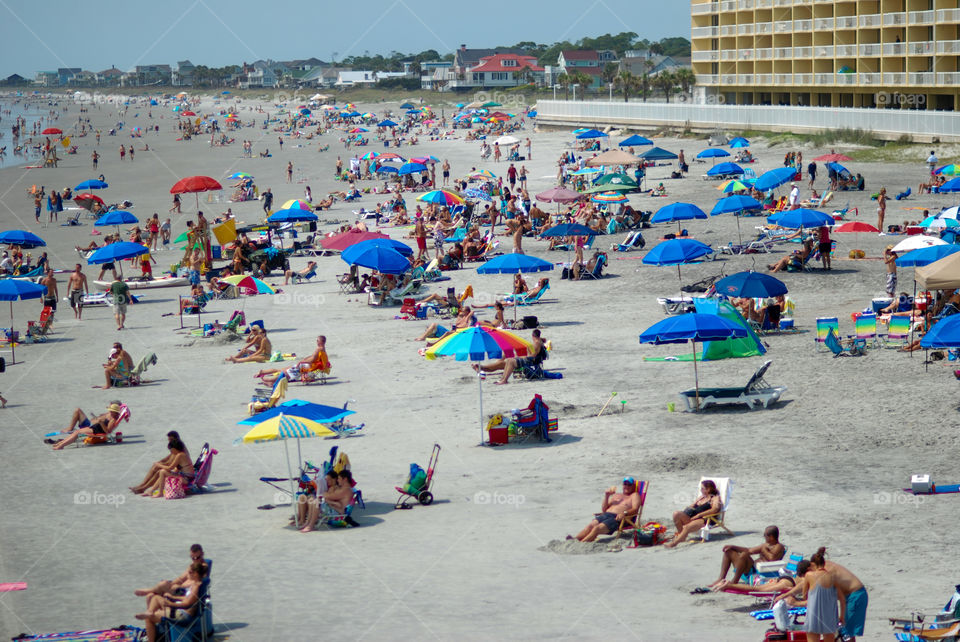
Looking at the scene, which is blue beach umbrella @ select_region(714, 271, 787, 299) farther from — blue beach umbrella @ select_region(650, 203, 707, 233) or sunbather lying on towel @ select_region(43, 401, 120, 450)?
sunbather lying on towel @ select_region(43, 401, 120, 450)

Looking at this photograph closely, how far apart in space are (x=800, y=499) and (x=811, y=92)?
A: 57.1 meters

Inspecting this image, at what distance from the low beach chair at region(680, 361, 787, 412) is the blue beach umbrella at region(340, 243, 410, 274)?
8.97 meters

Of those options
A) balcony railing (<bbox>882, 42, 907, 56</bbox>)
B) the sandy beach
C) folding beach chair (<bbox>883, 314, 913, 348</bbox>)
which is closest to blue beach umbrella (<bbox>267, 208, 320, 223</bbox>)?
the sandy beach

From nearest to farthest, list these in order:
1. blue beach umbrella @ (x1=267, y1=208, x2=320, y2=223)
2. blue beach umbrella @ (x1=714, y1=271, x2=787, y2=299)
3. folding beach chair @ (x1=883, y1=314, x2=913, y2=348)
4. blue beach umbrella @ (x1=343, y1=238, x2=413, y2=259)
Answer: folding beach chair @ (x1=883, y1=314, x2=913, y2=348) → blue beach umbrella @ (x1=714, y1=271, x2=787, y2=299) → blue beach umbrella @ (x1=343, y1=238, x2=413, y2=259) → blue beach umbrella @ (x1=267, y1=208, x2=320, y2=223)

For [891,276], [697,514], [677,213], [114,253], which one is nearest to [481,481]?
[697,514]

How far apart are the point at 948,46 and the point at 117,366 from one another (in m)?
44.8

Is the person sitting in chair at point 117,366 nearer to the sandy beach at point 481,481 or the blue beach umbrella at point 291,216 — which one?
the sandy beach at point 481,481

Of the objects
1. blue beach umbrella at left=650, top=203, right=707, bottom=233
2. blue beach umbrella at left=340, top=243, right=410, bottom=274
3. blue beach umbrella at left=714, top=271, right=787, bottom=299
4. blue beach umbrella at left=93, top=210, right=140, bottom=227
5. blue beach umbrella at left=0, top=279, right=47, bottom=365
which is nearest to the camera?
blue beach umbrella at left=714, top=271, right=787, bottom=299

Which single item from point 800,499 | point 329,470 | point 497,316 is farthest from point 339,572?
point 497,316

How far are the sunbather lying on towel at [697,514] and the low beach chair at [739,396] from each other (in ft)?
15.4

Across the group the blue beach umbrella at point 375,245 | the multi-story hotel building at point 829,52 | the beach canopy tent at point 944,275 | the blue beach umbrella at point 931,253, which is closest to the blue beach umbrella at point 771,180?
the blue beach umbrella at point 375,245

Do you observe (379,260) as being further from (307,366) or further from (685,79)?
(685,79)

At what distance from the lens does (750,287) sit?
18.9 m

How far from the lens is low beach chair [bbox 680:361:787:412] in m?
15.8
